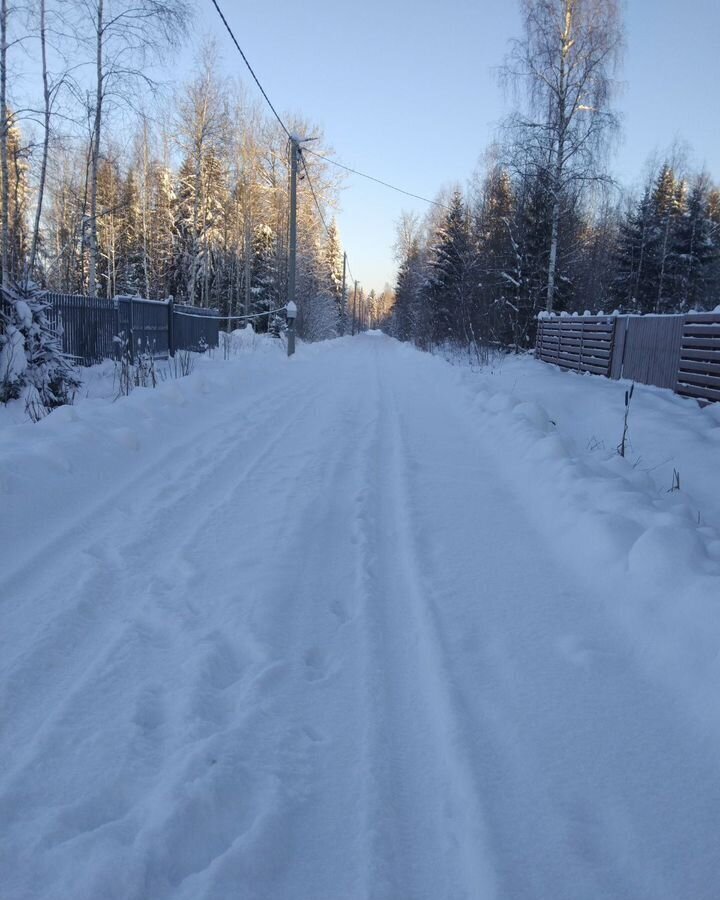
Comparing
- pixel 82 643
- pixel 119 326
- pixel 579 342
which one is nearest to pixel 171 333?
pixel 119 326

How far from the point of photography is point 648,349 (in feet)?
35.1

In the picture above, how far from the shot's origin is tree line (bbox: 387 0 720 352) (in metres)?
16.6

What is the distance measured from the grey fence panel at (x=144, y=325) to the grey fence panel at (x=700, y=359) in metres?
10.8

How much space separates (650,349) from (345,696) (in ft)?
34.8

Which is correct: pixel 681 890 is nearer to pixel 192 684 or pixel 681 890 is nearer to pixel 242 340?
pixel 192 684

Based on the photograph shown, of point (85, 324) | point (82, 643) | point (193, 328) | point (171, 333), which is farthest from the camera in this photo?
point (193, 328)

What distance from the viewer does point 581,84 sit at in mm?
16656

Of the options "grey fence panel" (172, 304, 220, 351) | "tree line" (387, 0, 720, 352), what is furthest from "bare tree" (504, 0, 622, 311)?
"grey fence panel" (172, 304, 220, 351)

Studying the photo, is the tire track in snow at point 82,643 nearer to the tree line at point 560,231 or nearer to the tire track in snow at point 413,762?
the tire track in snow at point 413,762

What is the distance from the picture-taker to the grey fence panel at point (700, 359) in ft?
28.2

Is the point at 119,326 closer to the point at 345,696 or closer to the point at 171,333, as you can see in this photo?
the point at 171,333

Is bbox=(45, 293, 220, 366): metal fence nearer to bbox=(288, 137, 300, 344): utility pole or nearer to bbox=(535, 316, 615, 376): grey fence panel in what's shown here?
bbox=(288, 137, 300, 344): utility pole

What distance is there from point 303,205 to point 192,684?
32451 mm

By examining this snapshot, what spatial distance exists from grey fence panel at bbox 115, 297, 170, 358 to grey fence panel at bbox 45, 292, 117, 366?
1.13ft
